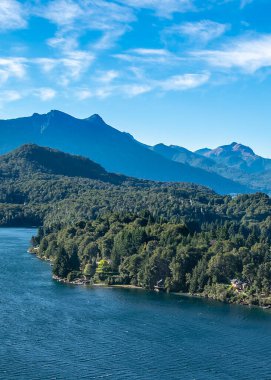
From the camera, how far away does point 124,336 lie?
194ft

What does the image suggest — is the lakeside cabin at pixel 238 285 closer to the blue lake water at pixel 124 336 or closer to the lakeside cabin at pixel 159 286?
the blue lake water at pixel 124 336

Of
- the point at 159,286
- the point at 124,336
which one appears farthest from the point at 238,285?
the point at 124,336

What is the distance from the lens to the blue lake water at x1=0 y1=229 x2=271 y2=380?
4984 cm

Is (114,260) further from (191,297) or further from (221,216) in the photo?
(221,216)

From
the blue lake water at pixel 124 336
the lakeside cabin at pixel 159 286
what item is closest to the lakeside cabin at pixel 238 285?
the blue lake water at pixel 124 336

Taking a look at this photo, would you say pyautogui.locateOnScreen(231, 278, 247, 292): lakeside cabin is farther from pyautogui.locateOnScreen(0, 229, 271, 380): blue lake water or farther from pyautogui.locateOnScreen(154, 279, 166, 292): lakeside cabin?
pyautogui.locateOnScreen(154, 279, 166, 292): lakeside cabin

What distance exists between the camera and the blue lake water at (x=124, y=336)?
4984 centimetres

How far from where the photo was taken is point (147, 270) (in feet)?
271

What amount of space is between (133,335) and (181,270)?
22.7 metres

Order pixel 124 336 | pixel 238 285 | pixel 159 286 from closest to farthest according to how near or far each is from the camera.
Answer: pixel 124 336
pixel 238 285
pixel 159 286

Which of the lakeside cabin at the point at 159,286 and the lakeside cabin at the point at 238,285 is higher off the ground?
the lakeside cabin at the point at 238,285

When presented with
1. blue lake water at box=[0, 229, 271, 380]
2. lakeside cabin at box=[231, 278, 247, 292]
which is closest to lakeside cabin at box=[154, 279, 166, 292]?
blue lake water at box=[0, 229, 271, 380]

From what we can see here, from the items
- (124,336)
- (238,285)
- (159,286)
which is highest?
(238,285)

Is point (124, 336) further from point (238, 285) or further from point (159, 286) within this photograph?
point (159, 286)
